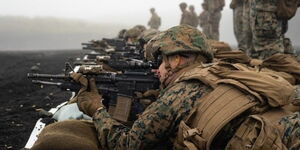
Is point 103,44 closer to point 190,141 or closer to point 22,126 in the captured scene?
point 22,126

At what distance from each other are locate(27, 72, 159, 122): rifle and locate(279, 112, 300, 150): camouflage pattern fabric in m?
1.58

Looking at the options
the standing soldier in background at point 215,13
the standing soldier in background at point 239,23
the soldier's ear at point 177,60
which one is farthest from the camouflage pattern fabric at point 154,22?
the soldier's ear at point 177,60

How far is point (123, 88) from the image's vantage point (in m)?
3.90

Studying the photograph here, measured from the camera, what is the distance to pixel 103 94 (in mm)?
3986

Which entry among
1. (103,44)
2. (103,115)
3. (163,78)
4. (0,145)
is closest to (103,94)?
(103,115)

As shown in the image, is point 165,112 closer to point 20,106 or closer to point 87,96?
point 87,96

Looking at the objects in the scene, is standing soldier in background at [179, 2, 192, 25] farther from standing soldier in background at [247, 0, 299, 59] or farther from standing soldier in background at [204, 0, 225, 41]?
standing soldier in background at [247, 0, 299, 59]

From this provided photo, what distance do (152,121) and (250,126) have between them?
62 centimetres

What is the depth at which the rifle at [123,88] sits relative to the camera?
12.6ft

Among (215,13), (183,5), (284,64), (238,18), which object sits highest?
(183,5)

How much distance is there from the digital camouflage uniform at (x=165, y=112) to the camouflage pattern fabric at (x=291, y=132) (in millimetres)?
498

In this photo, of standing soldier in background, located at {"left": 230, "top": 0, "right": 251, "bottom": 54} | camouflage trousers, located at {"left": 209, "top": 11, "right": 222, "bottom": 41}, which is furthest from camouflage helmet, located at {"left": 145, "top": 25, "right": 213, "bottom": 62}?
camouflage trousers, located at {"left": 209, "top": 11, "right": 222, "bottom": 41}

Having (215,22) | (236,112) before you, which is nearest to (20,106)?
(236,112)

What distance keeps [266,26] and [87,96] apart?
3.83 metres
